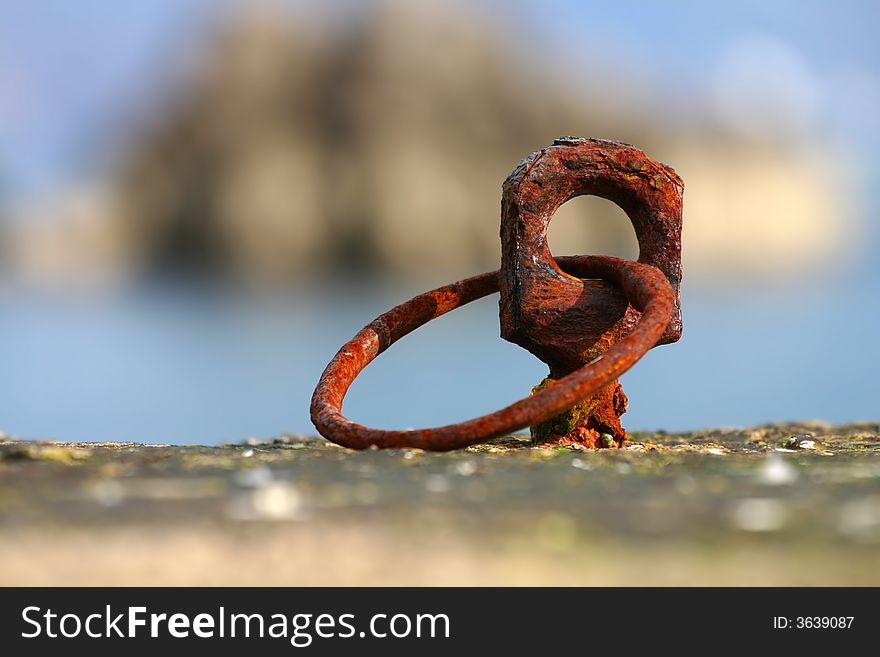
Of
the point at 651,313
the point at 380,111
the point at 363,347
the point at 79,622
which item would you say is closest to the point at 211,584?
the point at 79,622

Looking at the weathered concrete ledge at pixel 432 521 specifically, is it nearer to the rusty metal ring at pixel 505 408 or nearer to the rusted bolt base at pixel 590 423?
the rusty metal ring at pixel 505 408

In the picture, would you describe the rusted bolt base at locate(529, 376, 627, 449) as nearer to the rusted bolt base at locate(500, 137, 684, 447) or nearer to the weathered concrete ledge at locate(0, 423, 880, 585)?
the rusted bolt base at locate(500, 137, 684, 447)

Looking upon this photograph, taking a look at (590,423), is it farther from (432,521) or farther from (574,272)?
(432,521)

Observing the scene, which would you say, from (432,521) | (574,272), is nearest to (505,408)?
(432,521)

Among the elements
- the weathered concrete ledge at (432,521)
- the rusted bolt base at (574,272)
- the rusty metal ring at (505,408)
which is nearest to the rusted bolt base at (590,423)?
the rusted bolt base at (574,272)

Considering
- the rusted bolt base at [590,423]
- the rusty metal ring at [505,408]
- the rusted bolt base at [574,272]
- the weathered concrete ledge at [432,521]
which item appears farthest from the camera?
the rusted bolt base at [590,423]

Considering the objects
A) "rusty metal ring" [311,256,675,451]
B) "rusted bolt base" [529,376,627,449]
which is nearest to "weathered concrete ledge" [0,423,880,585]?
"rusty metal ring" [311,256,675,451]
